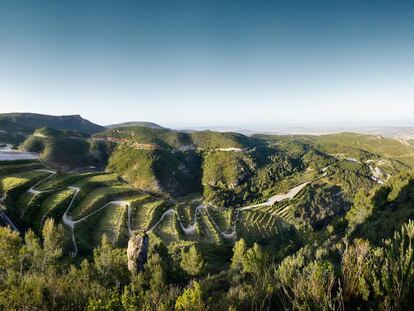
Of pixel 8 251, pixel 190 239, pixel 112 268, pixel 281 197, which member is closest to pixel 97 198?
pixel 190 239

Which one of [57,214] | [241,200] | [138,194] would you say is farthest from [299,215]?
[57,214]

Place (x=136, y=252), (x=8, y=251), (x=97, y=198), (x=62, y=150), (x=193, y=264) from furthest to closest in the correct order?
(x=62, y=150), (x=97, y=198), (x=193, y=264), (x=136, y=252), (x=8, y=251)

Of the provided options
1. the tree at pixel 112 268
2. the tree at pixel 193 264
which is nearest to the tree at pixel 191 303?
the tree at pixel 112 268

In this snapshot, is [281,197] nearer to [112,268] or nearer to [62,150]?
[112,268]

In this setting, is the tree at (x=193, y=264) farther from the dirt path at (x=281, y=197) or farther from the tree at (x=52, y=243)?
the dirt path at (x=281, y=197)

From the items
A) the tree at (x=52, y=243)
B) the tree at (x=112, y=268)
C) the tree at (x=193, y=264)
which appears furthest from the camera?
the tree at (x=193, y=264)

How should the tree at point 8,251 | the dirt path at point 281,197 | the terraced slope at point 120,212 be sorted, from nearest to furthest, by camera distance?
the tree at point 8,251 → the terraced slope at point 120,212 → the dirt path at point 281,197

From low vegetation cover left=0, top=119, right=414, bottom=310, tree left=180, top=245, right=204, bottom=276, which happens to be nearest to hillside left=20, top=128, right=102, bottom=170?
low vegetation cover left=0, top=119, right=414, bottom=310

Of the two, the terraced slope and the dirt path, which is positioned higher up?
the terraced slope

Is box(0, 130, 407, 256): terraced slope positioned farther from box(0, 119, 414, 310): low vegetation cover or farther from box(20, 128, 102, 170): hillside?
box(20, 128, 102, 170): hillside
